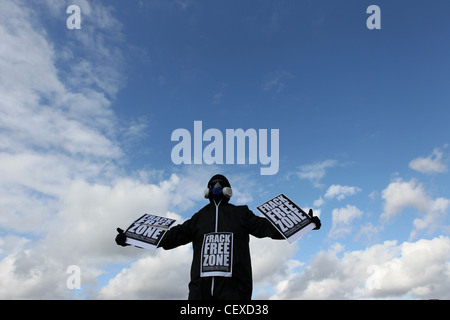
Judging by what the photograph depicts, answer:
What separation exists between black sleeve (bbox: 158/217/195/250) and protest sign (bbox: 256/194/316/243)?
1.79m

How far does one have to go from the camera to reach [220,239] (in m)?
7.77

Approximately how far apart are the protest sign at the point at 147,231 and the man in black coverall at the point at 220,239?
6.2 inches

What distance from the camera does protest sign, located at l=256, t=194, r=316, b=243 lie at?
7750 mm

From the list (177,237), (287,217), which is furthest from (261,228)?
(177,237)

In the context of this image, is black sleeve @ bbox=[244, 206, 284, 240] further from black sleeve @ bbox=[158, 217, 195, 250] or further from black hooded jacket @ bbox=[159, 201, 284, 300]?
black sleeve @ bbox=[158, 217, 195, 250]

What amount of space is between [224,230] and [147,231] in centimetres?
204

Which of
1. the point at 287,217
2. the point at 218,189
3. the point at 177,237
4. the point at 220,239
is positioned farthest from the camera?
the point at 218,189

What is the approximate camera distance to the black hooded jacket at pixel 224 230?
731cm

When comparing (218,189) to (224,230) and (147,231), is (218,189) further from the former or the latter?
(147,231)

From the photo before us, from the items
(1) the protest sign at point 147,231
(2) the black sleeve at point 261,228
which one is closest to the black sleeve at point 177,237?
(1) the protest sign at point 147,231

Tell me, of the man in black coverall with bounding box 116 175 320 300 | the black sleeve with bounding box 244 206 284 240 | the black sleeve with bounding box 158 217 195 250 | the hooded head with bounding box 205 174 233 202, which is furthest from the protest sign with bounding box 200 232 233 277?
the hooded head with bounding box 205 174 233 202

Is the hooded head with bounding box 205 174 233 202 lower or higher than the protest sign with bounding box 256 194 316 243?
higher
